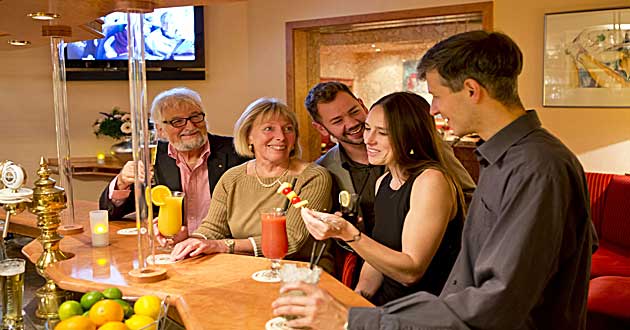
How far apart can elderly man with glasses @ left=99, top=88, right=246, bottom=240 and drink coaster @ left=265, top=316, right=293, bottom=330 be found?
162 centimetres

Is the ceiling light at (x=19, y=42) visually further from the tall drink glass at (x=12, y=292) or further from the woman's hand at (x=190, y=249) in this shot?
the tall drink glass at (x=12, y=292)

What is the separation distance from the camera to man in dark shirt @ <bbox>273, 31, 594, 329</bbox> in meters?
1.32

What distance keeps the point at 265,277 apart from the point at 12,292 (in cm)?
75

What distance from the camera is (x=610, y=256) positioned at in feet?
13.1

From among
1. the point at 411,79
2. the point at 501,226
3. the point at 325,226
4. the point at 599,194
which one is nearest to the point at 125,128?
the point at 411,79

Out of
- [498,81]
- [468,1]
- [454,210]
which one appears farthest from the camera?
[468,1]

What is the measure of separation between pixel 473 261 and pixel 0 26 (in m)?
1.90

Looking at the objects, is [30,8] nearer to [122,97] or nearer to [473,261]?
[473,261]

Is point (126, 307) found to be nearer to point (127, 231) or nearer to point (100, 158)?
point (127, 231)

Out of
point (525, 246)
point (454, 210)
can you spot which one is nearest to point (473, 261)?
point (525, 246)

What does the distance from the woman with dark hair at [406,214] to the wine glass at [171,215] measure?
1.83 feet

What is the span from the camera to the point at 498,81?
151cm

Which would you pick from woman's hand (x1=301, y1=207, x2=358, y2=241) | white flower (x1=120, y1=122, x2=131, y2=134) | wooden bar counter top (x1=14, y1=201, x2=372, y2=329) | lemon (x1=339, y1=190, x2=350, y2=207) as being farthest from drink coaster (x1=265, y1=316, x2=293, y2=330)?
white flower (x1=120, y1=122, x2=131, y2=134)

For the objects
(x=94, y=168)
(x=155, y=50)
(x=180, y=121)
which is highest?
(x=155, y=50)
